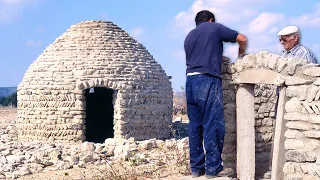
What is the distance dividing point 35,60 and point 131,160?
6.51 meters

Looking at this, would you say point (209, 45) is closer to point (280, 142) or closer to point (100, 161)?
point (280, 142)

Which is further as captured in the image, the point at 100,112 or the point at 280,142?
the point at 100,112

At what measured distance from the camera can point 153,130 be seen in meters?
12.9

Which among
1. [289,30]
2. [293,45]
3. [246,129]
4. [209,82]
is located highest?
[289,30]

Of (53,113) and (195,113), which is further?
(53,113)

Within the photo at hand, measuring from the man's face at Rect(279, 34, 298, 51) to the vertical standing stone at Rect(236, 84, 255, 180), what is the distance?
0.66 meters

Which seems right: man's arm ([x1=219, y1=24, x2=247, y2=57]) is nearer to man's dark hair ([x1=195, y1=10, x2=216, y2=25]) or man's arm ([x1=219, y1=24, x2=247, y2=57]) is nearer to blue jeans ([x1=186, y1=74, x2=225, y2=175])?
man's dark hair ([x1=195, y1=10, x2=216, y2=25])

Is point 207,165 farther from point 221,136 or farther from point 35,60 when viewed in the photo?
point 35,60

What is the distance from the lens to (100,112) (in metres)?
16.1

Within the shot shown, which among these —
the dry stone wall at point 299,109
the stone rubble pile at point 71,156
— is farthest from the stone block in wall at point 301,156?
the stone rubble pile at point 71,156

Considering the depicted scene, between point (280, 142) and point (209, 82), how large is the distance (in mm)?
1028

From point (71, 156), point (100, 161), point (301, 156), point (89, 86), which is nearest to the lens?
point (301, 156)

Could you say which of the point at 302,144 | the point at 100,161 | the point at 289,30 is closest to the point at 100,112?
the point at 100,161

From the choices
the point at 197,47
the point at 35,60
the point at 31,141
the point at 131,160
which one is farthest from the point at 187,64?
the point at 35,60
